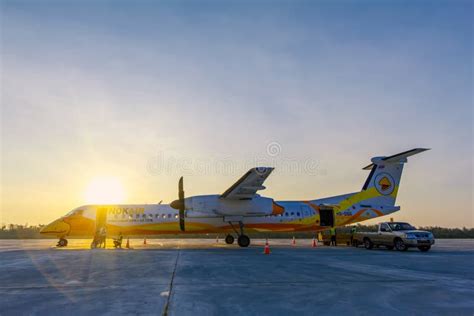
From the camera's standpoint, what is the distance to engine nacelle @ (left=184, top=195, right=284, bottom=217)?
2302 centimetres

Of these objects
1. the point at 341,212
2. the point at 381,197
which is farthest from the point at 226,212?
the point at 381,197

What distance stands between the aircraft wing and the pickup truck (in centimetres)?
702

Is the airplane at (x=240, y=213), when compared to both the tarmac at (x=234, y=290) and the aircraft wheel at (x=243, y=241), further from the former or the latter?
the tarmac at (x=234, y=290)

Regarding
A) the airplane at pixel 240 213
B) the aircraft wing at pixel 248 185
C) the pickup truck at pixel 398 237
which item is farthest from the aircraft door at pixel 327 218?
the aircraft wing at pixel 248 185

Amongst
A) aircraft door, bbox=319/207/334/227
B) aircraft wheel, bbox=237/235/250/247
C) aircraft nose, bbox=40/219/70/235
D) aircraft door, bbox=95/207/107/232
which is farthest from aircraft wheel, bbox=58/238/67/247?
aircraft door, bbox=319/207/334/227

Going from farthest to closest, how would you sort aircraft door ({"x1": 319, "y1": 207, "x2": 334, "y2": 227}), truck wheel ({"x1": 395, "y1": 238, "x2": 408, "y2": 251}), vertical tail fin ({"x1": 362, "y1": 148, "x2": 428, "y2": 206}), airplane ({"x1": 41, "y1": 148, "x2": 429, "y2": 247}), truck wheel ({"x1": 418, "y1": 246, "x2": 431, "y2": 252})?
vertical tail fin ({"x1": 362, "y1": 148, "x2": 428, "y2": 206}), aircraft door ({"x1": 319, "y1": 207, "x2": 334, "y2": 227}), airplane ({"x1": 41, "y1": 148, "x2": 429, "y2": 247}), truck wheel ({"x1": 395, "y1": 238, "x2": 408, "y2": 251}), truck wheel ({"x1": 418, "y1": 246, "x2": 431, "y2": 252})

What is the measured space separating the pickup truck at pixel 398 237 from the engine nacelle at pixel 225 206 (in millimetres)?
6092

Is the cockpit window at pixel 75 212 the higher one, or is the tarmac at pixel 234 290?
the cockpit window at pixel 75 212

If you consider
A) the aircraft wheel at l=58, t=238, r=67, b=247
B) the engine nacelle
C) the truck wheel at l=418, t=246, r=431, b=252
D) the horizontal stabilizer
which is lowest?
the aircraft wheel at l=58, t=238, r=67, b=247

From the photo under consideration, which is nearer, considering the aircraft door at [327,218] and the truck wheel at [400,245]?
the truck wheel at [400,245]

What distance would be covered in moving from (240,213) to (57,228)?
37.9 feet

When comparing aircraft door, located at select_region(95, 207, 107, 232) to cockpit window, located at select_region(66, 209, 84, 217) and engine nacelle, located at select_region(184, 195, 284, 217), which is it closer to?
cockpit window, located at select_region(66, 209, 84, 217)

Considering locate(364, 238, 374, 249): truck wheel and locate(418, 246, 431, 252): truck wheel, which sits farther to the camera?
locate(364, 238, 374, 249): truck wheel

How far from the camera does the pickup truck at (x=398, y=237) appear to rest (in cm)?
1930
